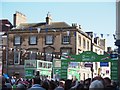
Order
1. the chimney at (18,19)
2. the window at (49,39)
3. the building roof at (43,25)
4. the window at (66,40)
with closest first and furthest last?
the window at (66,40)
the window at (49,39)
the building roof at (43,25)
the chimney at (18,19)

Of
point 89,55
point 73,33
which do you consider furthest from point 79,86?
point 73,33

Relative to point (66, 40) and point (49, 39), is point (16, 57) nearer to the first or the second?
point (49, 39)

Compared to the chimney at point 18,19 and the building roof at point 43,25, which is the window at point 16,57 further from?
the chimney at point 18,19

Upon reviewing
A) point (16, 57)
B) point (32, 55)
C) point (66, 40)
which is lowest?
point (16, 57)

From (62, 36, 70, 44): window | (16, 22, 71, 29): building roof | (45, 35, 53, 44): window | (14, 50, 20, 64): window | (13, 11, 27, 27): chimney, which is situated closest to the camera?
(14, 50, 20, 64): window

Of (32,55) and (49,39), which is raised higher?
(49,39)

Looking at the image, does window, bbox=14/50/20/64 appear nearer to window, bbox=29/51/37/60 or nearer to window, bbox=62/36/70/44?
window, bbox=29/51/37/60

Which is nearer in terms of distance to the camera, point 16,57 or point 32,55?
point 32,55

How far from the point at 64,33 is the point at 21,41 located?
235 inches

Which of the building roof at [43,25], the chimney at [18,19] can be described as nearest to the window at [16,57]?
the building roof at [43,25]

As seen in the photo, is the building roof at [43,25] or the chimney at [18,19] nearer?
the building roof at [43,25]

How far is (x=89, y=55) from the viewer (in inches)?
1021

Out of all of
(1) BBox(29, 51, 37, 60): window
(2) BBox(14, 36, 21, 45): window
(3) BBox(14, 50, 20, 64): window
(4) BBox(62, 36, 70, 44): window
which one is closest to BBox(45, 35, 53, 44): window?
(4) BBox(62, 36, 70, 44): window

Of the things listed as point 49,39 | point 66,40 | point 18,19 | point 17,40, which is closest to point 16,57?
point 17,40
